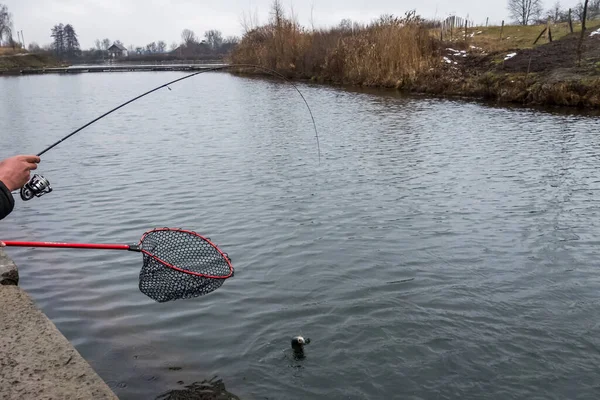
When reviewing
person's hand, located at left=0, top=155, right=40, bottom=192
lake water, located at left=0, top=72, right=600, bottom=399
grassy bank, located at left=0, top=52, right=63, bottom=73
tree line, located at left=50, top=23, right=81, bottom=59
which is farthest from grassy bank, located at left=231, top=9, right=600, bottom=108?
tree line, located at left=50, top=23, right=81, bottom=59

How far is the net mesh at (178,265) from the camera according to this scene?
572 centimetres

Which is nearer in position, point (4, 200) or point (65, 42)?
point (4, 200)

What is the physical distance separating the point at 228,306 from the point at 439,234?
397cm

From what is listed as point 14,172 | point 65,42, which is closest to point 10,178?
point 14,172

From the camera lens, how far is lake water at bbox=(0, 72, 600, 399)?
5.64 metres

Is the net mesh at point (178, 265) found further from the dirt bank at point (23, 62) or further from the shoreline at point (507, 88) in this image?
the dirt bank at point (23, 62)

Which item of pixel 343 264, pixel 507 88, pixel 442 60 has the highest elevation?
pixel 442 60

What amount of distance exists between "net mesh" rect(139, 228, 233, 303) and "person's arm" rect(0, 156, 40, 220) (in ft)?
6.29

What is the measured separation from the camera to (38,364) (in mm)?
4531

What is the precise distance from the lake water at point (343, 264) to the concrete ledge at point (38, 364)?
0.76m

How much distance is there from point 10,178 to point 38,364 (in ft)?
5.60

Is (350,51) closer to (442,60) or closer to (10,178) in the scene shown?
(442,60)

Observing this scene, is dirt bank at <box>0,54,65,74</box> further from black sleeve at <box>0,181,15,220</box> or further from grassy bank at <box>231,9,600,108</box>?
black sleeve at <box>0,181,15,220</box>

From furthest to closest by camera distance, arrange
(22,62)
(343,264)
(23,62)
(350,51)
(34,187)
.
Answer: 1. (23,62)
2. (22,62)
3. (350,51)
4. (343,264)
5. (34,187)
